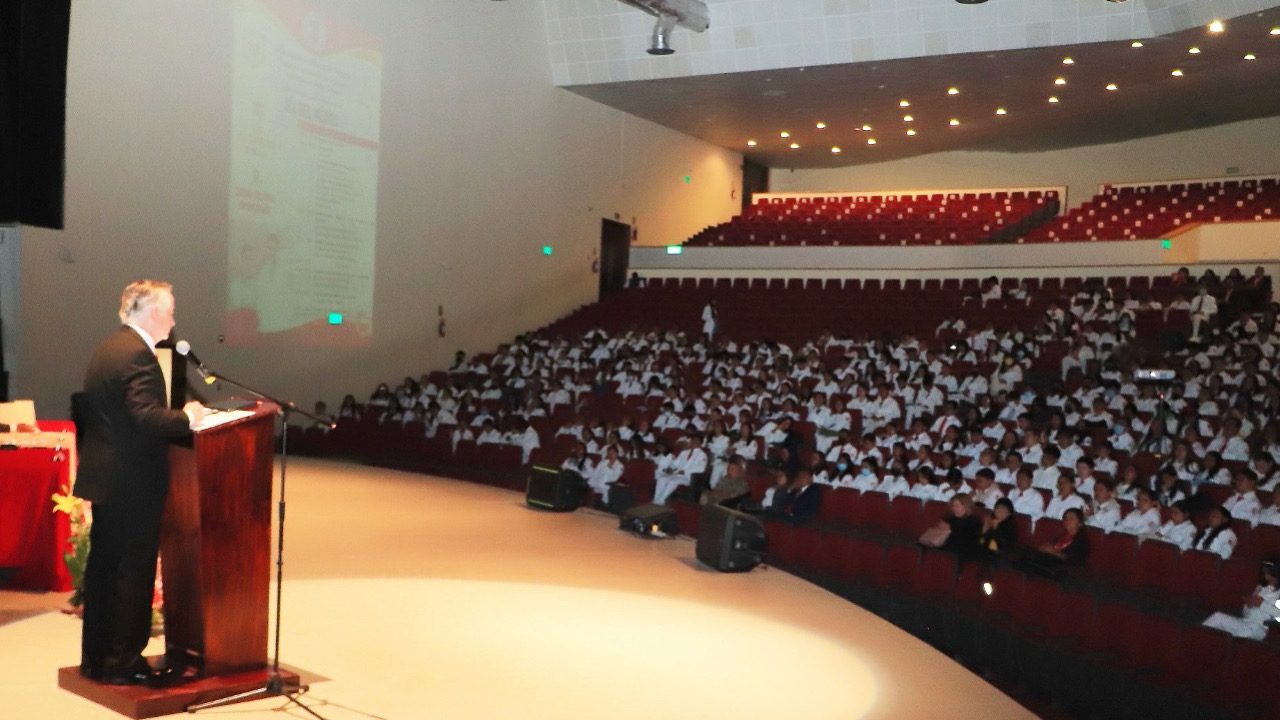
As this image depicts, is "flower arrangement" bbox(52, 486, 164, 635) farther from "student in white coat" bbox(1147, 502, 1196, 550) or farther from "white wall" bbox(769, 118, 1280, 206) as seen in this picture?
"white wall" bbox(769, 118, 1280, 206)

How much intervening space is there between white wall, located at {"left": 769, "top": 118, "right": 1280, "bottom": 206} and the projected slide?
1182 centimetres

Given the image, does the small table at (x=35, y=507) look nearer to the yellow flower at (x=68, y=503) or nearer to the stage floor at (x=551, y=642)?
the stage floor at (x=551, y=642)

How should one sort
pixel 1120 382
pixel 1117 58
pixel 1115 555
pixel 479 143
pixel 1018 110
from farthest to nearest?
pixel 1018 110 → pixel 479 143 → pixel 1117 58 → pixel 1120 382 → pixel 1115 555

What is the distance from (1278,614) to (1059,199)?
17.2 metres

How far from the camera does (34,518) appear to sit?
5.32 meters

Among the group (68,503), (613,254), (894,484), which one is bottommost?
(894,484)

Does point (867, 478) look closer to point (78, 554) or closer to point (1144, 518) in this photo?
point (1144, 518)

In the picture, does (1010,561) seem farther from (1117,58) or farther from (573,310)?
(573,310)

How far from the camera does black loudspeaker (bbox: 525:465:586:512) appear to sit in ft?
31.2

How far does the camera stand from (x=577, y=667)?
186 inches

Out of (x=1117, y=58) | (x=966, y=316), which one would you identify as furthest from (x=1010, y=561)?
(x=1117, y=58)

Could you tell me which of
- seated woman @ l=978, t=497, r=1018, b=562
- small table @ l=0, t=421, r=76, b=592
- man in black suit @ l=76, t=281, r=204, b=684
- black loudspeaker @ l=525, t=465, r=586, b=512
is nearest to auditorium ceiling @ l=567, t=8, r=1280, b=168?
seated woman @ l=978, t=497, r=1018, b=562

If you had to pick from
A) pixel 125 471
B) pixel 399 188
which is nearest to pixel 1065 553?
pixel 125 471

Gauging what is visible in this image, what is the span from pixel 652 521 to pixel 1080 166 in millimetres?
16016
